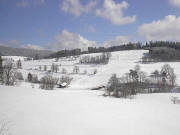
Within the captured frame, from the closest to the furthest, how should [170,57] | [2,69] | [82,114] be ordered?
[82,114] → [2,69] → [170,57]

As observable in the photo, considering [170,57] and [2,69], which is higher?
[170,57]

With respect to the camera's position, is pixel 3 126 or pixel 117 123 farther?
pixel 117 123

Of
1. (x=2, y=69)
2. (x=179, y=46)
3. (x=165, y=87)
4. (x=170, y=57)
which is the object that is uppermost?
(x=179, y=46)

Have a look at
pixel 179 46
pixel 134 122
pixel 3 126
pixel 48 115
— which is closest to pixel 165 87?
pixel 134 122

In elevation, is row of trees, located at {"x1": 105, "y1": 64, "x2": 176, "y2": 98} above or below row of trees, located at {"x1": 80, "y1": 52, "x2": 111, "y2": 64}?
below

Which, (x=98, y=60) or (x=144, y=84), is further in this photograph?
(x=98, y=60)

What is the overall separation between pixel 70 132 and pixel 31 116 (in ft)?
16.3

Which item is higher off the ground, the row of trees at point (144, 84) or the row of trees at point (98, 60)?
the row of trees at point (98, 60)

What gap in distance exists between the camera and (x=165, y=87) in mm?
62438

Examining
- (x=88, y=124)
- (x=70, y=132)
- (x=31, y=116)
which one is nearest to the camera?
(x=70, y=132)

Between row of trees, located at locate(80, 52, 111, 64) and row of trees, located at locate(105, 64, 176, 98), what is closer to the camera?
row of trees, located at locate(105, 64, 176, 98)

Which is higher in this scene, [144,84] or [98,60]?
[98,60]

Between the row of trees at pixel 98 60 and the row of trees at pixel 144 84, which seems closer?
the row of trees at pixel 144 84

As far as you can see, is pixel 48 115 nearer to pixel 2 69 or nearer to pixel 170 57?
pixel 2 69
